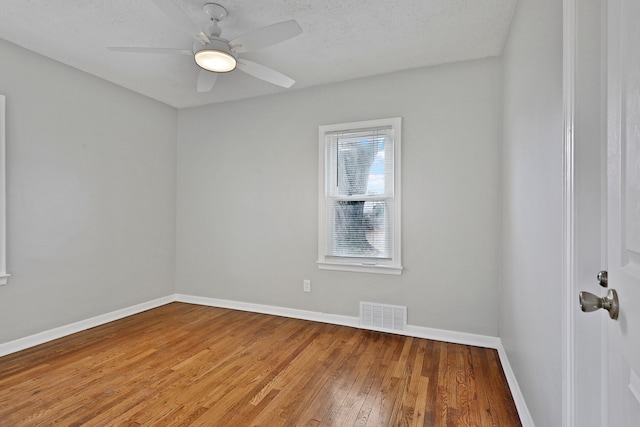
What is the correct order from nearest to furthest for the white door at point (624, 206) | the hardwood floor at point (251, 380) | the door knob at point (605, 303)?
the white door at point (624, 206), the door knob at point (605, 303), the hardwood floor at point (251, 380)

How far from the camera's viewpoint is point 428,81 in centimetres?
307

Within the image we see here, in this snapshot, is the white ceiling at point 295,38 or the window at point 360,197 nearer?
the white ceiling at point 295,38

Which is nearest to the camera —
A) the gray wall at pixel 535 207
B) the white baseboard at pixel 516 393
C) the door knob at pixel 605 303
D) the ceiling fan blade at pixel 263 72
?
the door knob at pixel 605 303

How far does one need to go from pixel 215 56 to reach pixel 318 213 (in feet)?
6.01

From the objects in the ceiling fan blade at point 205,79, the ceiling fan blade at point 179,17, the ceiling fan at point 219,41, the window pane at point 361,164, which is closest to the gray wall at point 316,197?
the window pane at point 361,164

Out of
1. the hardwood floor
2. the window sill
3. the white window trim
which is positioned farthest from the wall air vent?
the white window trim

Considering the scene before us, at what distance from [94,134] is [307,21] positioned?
8.23 ft

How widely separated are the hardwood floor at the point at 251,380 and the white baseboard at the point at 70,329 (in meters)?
0.10

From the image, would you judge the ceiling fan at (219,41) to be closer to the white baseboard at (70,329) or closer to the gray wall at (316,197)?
the gray wall at (316,197)

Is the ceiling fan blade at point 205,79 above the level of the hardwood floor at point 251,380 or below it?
above

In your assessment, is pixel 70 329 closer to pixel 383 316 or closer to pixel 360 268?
pixel 360 268

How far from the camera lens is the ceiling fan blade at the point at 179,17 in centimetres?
174

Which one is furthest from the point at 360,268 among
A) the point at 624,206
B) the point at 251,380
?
the point at 624,206

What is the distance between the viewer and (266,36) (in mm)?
2057
